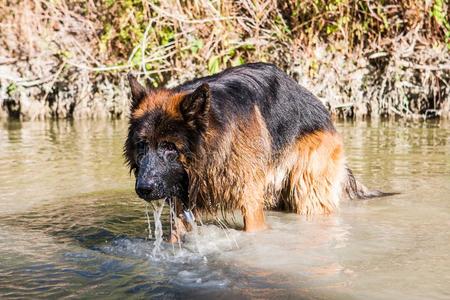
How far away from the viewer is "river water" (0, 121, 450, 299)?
4.03 meters

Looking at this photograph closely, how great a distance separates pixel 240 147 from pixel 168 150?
0.69 m

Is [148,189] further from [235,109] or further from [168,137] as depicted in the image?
[235,109]

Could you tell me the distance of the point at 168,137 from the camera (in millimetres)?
4680

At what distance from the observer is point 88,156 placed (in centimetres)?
948

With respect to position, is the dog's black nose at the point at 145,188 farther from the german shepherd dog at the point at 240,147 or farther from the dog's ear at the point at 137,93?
the dog's ear at the point at 137,93

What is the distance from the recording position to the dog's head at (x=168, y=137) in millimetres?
4625

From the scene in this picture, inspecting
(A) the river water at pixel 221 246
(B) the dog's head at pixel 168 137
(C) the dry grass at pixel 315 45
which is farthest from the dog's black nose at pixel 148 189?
(C) the dry grass at pixel 315 45

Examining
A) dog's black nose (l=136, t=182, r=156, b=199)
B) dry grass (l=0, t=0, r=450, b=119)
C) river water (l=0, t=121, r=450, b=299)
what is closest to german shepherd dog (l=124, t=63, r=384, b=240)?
dog's black nose (l=136, t=182, r=156, b=199)

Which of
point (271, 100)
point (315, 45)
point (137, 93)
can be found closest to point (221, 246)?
point (137, 93)

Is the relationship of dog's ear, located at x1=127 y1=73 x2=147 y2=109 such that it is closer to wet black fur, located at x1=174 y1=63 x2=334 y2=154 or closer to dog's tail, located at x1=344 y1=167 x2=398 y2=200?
wet black fur, located at x1=174 y1=63 x2=334 y2=154

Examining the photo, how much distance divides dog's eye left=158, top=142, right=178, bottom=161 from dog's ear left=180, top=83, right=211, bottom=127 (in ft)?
0.67

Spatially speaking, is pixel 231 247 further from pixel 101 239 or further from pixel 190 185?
pixel 101 239

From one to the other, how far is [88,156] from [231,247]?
16.0ft

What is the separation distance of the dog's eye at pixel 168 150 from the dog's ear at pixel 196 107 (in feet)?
0.67
